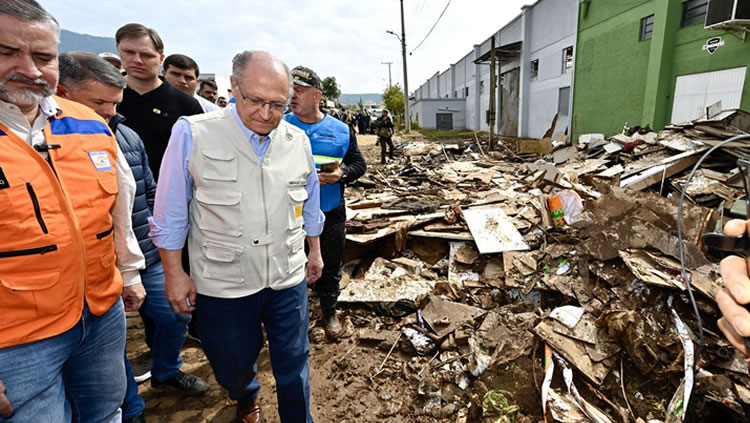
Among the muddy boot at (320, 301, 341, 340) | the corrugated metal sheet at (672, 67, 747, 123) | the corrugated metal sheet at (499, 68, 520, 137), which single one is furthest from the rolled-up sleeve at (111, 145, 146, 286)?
the corrugated metal sheet at (499, 68, 520, 137)

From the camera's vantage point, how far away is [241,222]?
1851 millimetres

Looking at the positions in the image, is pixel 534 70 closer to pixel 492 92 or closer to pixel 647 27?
pixel 492 92

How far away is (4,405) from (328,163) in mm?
2315

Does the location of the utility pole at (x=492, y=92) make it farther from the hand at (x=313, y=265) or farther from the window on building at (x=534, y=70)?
the hand at (x=313, y=265)

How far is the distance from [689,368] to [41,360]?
3.68 meters

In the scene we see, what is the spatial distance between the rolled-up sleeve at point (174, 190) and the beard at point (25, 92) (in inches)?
19.6

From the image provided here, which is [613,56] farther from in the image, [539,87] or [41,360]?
[41,360]

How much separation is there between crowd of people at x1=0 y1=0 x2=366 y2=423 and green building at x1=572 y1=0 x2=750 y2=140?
12.3 meters

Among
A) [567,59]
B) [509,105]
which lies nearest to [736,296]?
[567,59]

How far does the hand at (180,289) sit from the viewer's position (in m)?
1.89

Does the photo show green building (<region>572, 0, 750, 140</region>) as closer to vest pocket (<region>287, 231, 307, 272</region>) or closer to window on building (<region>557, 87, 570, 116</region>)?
window on building (<region>557, 87, 570, 116</region>)

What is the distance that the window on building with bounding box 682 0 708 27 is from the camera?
10633 mm

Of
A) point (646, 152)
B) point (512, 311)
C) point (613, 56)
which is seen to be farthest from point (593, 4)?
point (512, 311)

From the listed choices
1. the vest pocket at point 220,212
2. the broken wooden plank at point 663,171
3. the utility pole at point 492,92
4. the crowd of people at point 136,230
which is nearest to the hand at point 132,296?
the crowd of people at point 136,230
